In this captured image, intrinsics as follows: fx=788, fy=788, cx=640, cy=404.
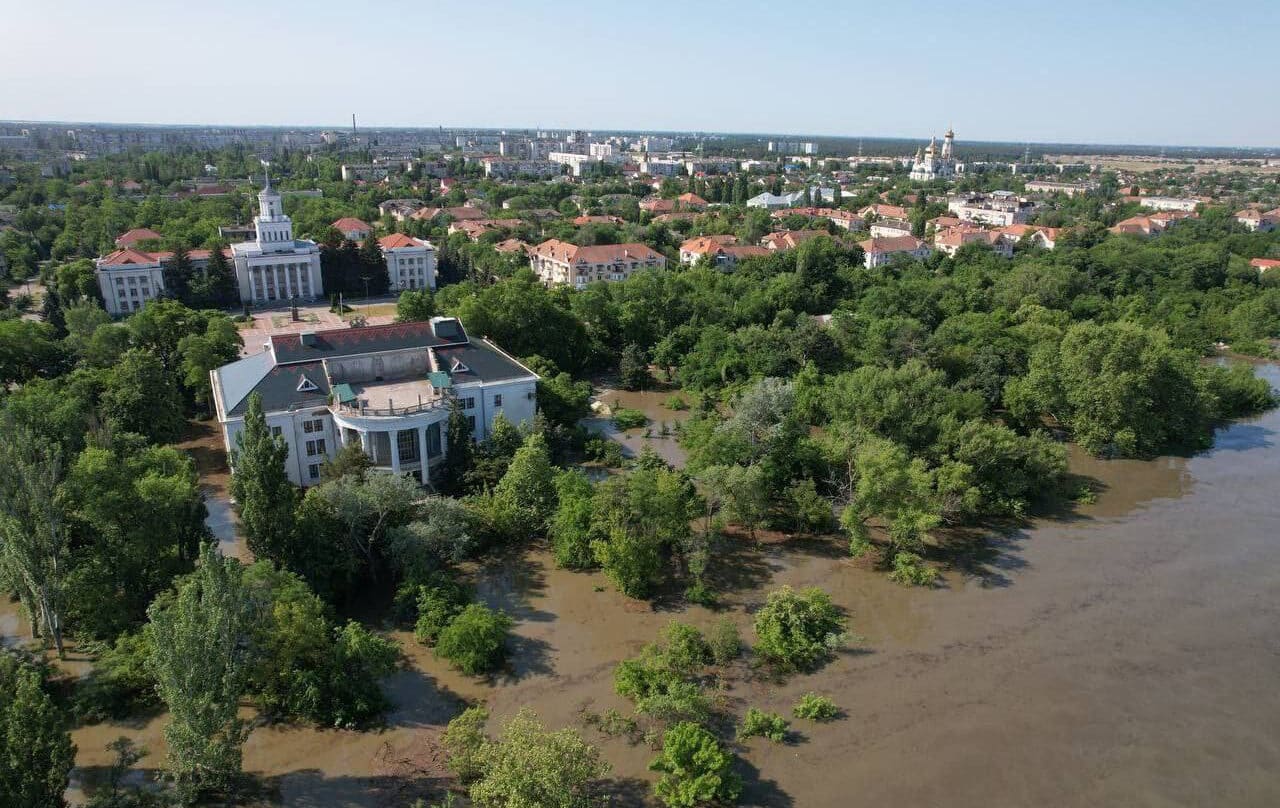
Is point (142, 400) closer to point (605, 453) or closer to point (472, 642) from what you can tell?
point (605, 453)

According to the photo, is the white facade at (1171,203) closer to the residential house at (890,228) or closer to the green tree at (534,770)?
the residential house at (890,228)

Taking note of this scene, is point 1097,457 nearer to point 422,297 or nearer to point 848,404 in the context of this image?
point 848,404

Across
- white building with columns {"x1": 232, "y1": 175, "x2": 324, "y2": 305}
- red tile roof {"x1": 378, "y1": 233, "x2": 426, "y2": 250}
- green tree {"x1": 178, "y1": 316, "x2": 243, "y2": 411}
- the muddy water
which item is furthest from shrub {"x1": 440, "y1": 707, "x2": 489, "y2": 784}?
red tile roof {"x1": 378, "y1": 233, "x2": 426, "y2": 250}

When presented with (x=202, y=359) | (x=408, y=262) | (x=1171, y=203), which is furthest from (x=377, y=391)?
(x=1171, y=203)

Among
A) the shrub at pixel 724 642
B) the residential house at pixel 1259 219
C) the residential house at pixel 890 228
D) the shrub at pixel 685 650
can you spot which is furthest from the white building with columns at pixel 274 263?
the residential house at pixel 1259 219

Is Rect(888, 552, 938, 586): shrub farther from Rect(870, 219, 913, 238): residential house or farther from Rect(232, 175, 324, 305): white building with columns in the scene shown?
Rect(870, 219, 913, 238): residential house

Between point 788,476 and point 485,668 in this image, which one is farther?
point 788,476

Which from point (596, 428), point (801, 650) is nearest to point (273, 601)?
point (801, 650)
